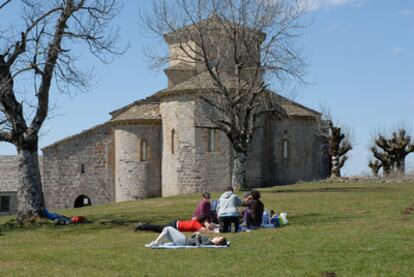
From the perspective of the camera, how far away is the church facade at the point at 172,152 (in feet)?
117

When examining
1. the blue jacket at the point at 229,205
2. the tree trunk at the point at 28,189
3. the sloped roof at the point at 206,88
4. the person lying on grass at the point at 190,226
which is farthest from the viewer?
the sloped roof at the point at 206,88

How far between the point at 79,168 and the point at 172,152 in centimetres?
847

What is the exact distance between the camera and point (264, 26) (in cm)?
3112

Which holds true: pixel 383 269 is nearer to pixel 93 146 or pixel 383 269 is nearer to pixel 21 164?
pixel 21 164

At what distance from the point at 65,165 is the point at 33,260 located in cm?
3010

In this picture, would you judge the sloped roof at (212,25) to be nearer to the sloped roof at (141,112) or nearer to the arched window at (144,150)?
the sloped roof at (141,112)

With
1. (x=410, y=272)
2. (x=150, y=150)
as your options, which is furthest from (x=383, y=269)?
(x=150, y=150)

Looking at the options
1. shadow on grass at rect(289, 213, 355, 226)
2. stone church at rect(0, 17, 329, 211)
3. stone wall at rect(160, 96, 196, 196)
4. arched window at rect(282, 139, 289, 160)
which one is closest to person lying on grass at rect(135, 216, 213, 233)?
shadow on grass at rect(289, 213, 355, 226)

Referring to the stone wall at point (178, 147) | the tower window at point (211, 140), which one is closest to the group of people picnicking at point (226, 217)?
the tower window at point (211, 140)

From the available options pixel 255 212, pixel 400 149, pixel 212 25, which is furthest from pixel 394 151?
pixel 255 212

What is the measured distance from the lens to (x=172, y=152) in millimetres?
36938

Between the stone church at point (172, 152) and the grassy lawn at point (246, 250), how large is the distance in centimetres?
1425

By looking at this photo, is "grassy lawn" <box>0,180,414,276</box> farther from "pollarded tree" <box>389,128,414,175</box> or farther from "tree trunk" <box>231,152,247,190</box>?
"pollarded tree" <box>389,128,414,175</box>

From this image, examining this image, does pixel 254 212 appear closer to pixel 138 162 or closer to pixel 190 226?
pixel 190 226
